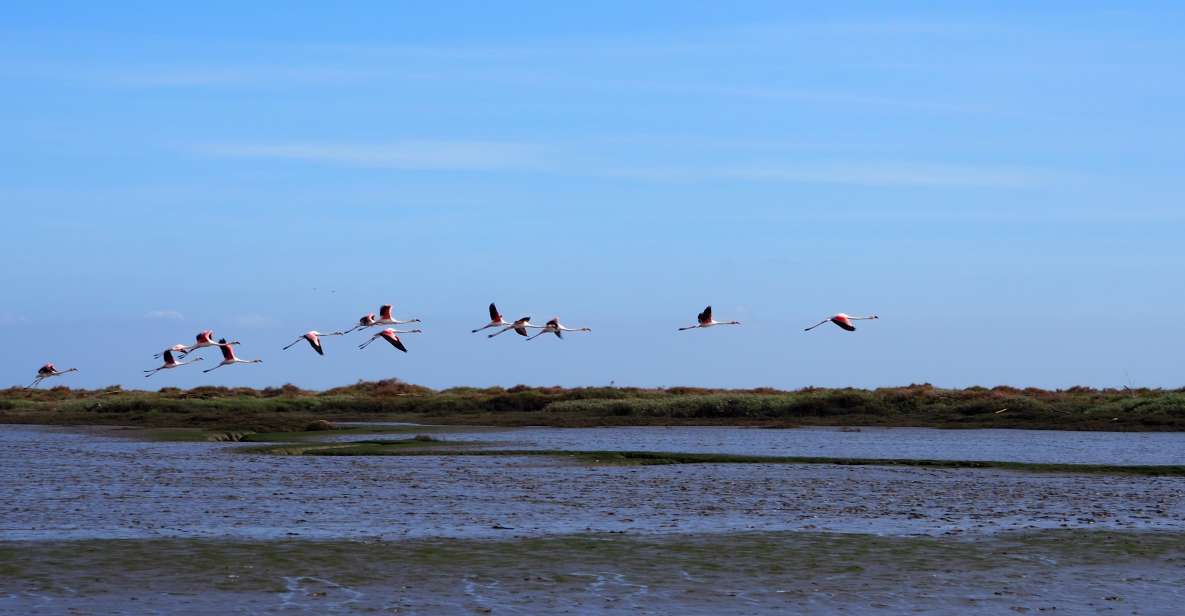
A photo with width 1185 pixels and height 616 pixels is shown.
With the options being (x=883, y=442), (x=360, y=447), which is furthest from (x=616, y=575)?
(x=883, y=442)

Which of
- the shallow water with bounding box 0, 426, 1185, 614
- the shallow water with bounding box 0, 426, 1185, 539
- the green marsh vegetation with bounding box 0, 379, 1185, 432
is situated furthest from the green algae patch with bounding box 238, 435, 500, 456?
the green marsh vegetation with bounding box 0, 379, 1185, 432

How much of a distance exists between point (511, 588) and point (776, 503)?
8.08 metres

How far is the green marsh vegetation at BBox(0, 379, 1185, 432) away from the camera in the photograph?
42.4 m

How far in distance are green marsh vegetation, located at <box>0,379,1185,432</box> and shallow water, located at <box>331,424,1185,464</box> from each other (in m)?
2.54

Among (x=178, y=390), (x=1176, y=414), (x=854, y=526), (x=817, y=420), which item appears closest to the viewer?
(x=854, y=526)

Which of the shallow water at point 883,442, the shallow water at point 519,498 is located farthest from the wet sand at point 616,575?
the shallow water at point 883,442

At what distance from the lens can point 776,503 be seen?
876 inches

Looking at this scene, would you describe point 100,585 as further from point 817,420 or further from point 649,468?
point 817,420

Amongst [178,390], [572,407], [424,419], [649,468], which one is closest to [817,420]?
[572,407]

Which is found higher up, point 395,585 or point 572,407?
point 572,407

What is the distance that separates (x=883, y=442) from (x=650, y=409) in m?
13.7

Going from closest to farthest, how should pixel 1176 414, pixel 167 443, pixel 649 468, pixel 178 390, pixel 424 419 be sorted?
pixel 649 468 < pixel 167 443 < pixel 1176 414 < pixel 424 419 < pixel 178 390

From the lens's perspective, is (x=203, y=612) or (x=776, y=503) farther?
(x=776, y=503)

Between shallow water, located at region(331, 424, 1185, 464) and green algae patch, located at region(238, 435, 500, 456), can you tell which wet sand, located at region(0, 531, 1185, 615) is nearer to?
shallow water, located at region(331, 424, 1185, 464)
